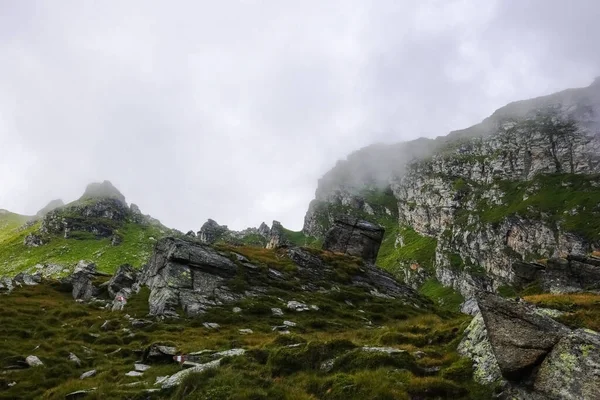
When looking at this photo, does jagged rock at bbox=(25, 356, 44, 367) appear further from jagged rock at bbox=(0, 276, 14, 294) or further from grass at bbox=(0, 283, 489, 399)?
jagged rock at bbox=(0, 276, 14, 294)

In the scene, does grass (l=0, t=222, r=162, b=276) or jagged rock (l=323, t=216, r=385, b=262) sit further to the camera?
grass (l=0, t=222, r=162, b=276)

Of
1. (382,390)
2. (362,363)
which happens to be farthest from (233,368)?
(382,390)

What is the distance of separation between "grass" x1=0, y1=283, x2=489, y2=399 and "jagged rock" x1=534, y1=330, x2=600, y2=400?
250 cm

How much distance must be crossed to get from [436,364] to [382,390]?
14.9 feet

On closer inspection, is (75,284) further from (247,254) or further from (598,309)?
(598,309)

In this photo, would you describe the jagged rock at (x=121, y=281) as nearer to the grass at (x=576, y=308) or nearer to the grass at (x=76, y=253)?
the grass at (x=576, y=308)

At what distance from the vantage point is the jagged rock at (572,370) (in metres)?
12.2

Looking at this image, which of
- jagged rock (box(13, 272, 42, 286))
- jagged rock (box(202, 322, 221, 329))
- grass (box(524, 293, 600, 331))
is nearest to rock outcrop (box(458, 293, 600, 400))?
grass (box(524, 293, 600, 331))

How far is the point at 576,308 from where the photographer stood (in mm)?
21031

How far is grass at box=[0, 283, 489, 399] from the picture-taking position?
15273 millimetres

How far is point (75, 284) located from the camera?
61.6 metres

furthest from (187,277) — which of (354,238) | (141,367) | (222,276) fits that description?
(354,238)

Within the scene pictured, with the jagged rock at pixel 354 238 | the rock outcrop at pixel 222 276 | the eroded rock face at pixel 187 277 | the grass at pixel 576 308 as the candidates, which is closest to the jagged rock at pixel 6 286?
the rock outcrop at pixel 222 276

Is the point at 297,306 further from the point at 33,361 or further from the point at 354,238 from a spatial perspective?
the point at 354,238
